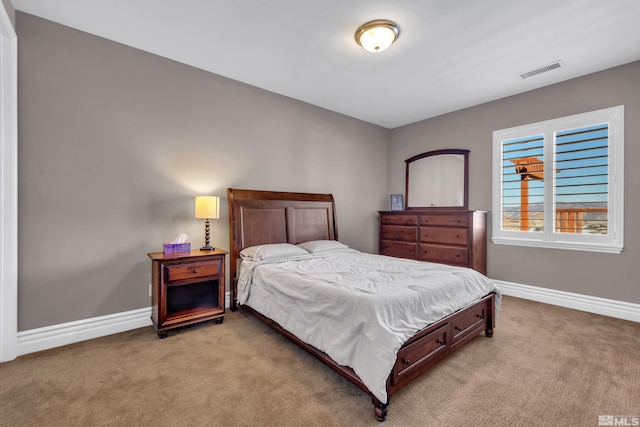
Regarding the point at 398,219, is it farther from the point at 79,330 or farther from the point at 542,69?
the point at 79,330

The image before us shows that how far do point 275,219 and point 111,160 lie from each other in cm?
185

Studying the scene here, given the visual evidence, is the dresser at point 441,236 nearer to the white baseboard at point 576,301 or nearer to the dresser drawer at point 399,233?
the dresser drawer at point 399,233

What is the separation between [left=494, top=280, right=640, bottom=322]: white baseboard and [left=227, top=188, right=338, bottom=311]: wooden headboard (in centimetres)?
263

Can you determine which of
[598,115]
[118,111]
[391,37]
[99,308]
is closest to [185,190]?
[118,111]

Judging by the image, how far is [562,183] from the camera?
348cm

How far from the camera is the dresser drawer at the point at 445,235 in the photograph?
3895 mm

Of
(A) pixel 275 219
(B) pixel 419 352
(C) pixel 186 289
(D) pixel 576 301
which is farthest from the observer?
(A) pixel 275 219

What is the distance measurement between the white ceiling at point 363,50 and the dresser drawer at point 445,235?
192cm

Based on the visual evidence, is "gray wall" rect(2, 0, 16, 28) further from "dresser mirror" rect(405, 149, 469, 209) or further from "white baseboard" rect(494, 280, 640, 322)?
"white baseboard" rect(494, 280, 640, 322)

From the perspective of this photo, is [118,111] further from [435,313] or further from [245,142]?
[435,313]

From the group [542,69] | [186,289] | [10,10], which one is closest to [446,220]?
[542,69]

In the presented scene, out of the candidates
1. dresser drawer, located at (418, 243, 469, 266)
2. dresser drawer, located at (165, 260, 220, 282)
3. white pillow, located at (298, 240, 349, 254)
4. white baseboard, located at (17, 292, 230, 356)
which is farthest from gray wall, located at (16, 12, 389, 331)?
dresser drawer, located at (418, 243, 469, 266)

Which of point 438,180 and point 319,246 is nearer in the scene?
point 319,246

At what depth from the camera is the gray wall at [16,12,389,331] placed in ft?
7.82
